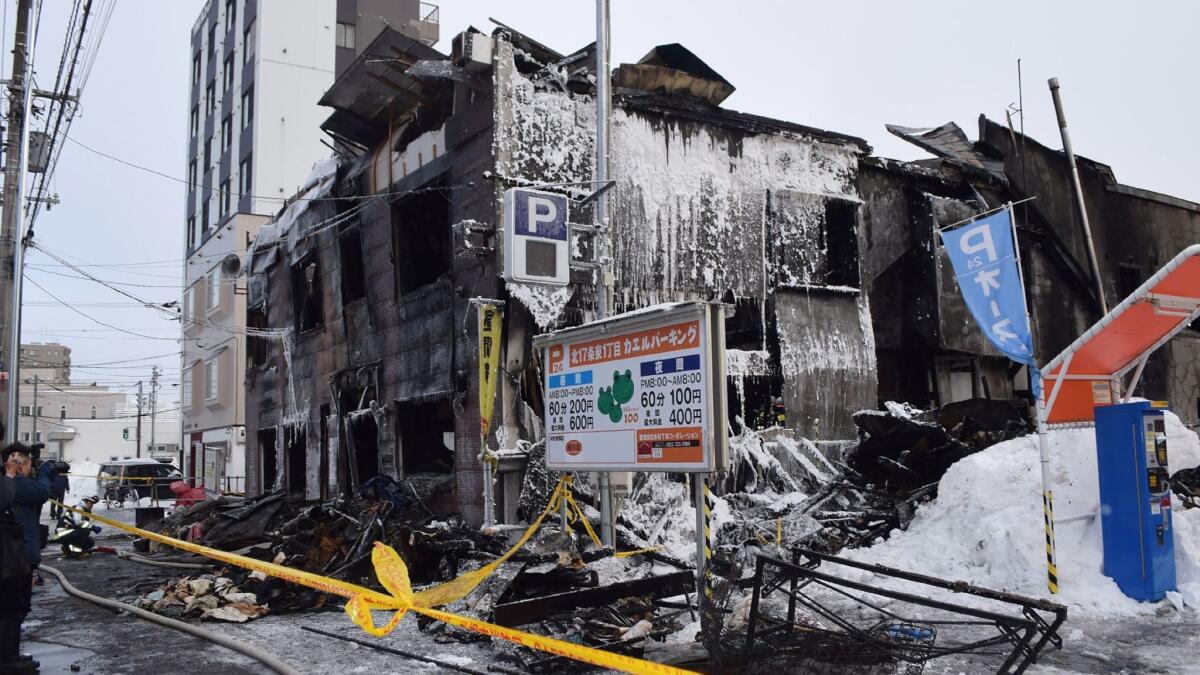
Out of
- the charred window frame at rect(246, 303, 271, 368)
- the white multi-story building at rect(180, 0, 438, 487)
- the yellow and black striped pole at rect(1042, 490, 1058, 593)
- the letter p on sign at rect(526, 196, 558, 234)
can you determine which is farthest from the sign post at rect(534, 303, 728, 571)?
the white multi-story building at rect(180, 0, 438, 487)

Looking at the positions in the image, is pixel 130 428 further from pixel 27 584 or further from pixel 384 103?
pixel 27 584

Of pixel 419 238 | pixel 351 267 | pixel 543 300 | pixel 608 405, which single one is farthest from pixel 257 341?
pixel 608 405

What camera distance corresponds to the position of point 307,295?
22781 mm

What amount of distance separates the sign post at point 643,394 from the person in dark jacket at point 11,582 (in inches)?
192

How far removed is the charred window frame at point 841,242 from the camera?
18.2m

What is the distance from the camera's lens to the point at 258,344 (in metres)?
26.4

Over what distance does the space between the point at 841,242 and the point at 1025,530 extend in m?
9.63

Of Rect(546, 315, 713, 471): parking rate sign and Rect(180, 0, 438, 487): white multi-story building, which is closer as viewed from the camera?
Rect(546, 315, 713, 471): parking rate sign

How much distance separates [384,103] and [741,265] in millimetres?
8057

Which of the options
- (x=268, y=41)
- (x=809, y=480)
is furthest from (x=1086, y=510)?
(x=268, y=41)

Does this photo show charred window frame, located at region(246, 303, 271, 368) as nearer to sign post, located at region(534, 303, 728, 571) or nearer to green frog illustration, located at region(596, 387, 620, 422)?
sign post, located at region(534, 303, 728, 571)

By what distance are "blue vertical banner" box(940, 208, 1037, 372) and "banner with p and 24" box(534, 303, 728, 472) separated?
431cm

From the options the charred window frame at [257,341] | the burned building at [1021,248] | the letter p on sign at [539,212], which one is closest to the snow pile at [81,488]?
the charred window frame at [257,341]

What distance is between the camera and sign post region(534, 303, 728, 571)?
288 inches
